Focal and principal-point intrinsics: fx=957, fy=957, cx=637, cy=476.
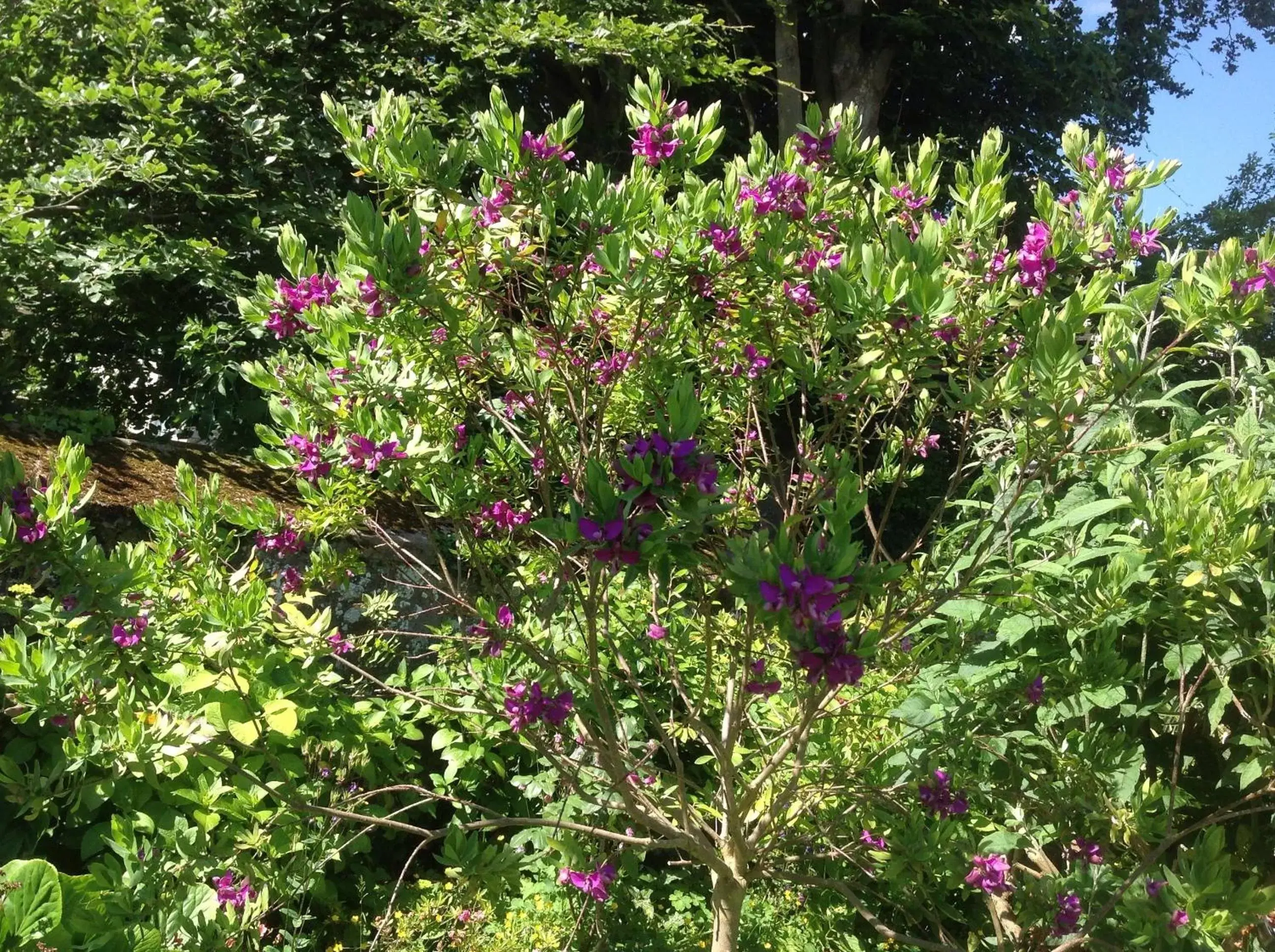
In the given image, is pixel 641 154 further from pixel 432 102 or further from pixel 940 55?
pixel 940 55

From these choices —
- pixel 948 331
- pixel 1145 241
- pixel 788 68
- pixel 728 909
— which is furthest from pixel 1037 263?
pixel 788 68

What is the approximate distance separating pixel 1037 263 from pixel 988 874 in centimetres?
133

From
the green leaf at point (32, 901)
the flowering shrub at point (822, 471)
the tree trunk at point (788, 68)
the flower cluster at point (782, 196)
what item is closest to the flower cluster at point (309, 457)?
the flowering shrub at point (822, 471)

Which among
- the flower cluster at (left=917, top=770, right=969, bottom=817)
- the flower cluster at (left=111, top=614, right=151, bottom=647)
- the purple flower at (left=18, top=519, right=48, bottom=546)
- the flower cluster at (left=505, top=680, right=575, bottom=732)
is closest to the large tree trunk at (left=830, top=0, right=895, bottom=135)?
the flower cluster at (left=917, top=770, right=969, bottom=817)

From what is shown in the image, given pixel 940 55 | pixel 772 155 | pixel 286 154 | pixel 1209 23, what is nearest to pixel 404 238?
pixel 772 155

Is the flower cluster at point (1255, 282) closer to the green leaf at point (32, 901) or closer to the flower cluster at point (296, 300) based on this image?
the flower cluster at point (296, 300)

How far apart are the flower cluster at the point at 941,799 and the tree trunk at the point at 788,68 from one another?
6.14 metres

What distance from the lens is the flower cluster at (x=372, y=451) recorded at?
188 centimetres

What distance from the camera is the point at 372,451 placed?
1.89 metres

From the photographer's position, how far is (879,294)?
4.97 ft

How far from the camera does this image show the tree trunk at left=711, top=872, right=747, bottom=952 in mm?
2215

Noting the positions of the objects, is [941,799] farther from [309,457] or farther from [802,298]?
[309,457]

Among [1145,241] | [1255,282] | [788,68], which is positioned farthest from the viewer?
[788,68]

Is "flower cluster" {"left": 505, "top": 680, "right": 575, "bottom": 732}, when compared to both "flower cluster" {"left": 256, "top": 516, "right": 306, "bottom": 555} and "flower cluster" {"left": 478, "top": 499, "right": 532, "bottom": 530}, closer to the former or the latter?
"flower cluster" {"left": 478, "top": 499, "right": 532, "bottom": 530}
